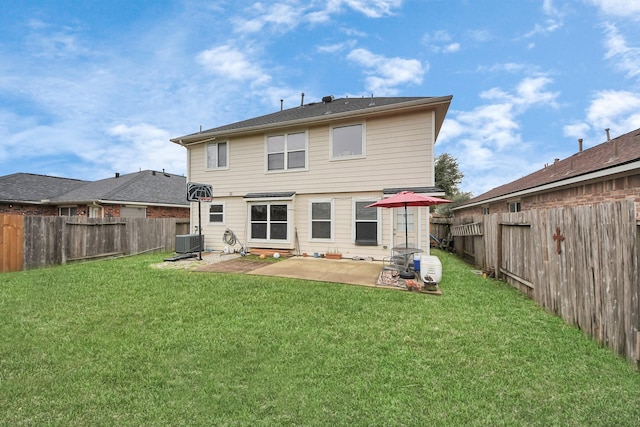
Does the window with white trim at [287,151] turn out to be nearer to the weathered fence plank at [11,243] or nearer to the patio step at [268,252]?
the patio step at [268,252]

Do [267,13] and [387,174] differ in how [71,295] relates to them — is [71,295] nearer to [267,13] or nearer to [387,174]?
[387,174]

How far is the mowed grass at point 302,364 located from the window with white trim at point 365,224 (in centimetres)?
422

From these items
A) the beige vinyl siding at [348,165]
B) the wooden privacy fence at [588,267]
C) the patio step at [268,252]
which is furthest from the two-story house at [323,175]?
the wooden privacy fence at [588,267]

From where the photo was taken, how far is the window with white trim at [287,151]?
34.4 ft

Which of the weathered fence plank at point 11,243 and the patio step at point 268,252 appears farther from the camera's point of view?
the patio step at point 268,252

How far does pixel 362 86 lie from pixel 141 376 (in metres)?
15.9

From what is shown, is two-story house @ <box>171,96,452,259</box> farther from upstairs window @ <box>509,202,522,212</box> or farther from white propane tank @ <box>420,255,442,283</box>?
upstairs window @ <box>509,202,522,212</box>

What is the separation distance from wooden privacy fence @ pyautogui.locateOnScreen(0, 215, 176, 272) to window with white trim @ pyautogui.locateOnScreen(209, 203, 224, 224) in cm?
273

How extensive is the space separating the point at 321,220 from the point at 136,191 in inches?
528

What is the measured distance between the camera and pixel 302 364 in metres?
2.87

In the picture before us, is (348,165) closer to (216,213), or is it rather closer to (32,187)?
(216,213)

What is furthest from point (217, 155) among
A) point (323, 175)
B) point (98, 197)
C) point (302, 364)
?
point (302, 364)

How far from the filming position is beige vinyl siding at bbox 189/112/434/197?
8875mm

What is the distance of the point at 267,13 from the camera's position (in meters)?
10.4
